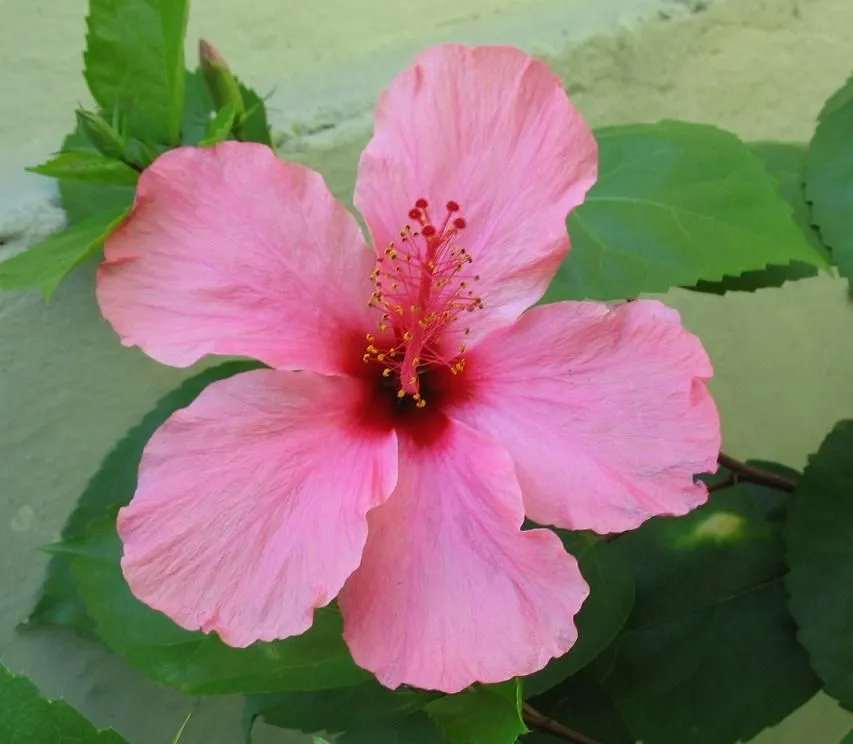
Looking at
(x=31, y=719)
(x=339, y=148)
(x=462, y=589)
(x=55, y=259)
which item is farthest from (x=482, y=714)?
(x=339, y=148)

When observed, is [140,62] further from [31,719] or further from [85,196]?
[31,719]

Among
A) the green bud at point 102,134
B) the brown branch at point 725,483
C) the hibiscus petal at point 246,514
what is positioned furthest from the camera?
the brown branch at point 725,483

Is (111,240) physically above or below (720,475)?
above

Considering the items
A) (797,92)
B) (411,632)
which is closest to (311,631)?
(411,632)

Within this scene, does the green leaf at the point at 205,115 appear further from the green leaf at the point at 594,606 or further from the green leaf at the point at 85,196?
the green leaf at the point at 594,606

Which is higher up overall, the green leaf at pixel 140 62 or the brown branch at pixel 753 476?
the green leaf at pixel 140 62

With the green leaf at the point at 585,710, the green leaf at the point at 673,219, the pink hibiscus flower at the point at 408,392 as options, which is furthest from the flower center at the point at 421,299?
the green leaf at the point at 585,710

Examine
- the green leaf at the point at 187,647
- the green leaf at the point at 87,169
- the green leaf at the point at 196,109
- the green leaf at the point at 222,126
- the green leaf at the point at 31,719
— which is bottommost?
the green leaf at the point at 187,647

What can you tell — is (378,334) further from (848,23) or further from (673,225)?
(848,23)
